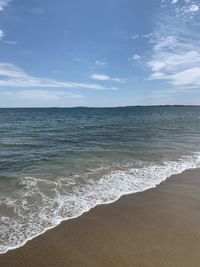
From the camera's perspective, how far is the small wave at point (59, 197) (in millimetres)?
5879

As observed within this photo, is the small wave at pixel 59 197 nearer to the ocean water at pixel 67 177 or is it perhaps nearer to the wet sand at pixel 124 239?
the ocean water at pixel 67 177

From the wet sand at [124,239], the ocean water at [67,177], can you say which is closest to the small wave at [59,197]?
the ocean water at [67,177]

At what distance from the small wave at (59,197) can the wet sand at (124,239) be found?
0.33m

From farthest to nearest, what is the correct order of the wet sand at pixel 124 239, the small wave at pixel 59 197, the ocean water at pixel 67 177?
1. the ocean water at pixel 67 177
2. the small wave at pixel 59 197
3. the wet sand at pixel 124 239

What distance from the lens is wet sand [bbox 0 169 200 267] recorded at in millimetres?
4742

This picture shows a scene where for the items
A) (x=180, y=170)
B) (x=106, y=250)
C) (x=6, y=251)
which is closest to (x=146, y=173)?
(x=180, y=170)

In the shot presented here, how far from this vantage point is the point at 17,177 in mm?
9562

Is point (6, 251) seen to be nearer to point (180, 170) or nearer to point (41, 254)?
point (41, 254)

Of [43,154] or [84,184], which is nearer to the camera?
[84,184]

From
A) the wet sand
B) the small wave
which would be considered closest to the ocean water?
the small wave

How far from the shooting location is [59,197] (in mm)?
7758

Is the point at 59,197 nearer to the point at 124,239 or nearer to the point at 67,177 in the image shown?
the point at 67,177

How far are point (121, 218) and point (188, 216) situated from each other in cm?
165

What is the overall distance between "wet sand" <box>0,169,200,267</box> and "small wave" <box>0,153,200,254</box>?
0.33 metres
